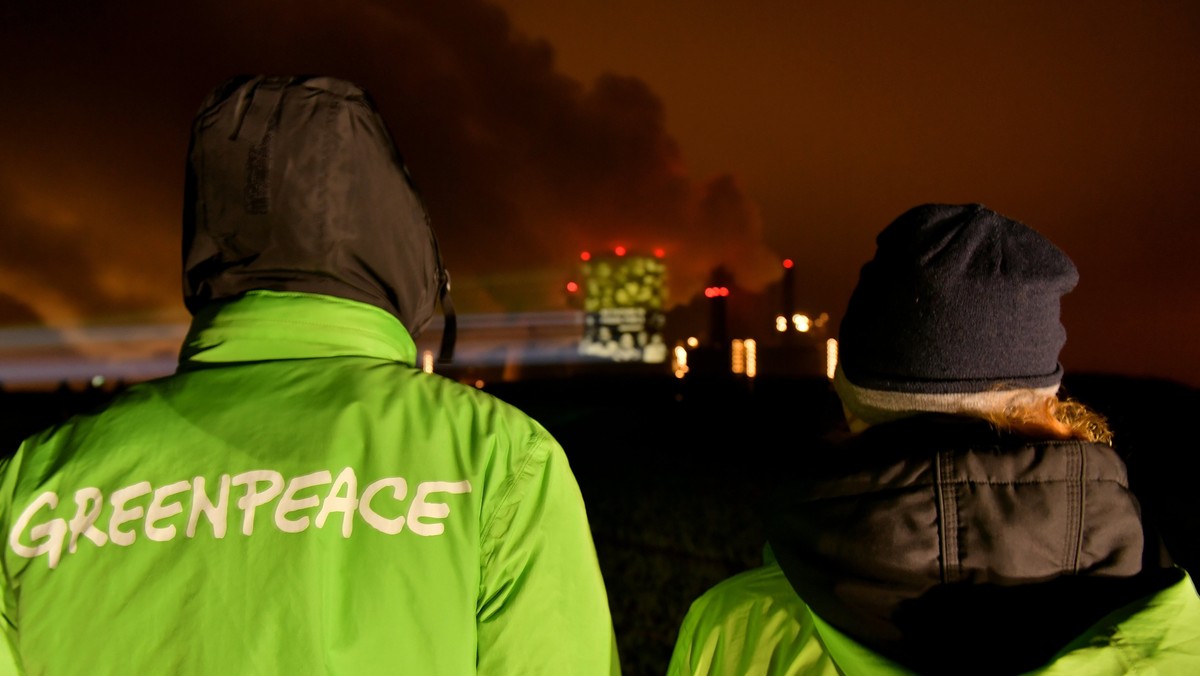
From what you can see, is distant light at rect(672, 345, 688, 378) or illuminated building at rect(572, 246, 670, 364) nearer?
distant light at rect(672, 345, 688, 378)

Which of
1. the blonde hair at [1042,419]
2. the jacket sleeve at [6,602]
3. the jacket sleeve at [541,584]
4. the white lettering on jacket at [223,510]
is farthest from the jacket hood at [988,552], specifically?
the jacket sleeve at [6,602]

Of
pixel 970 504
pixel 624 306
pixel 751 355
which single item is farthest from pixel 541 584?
pixel 624 306

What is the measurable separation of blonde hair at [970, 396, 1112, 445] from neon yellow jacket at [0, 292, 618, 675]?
82 cm

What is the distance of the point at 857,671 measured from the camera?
4.06 ft

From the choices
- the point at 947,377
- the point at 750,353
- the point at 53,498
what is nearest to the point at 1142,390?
the point at 750,353

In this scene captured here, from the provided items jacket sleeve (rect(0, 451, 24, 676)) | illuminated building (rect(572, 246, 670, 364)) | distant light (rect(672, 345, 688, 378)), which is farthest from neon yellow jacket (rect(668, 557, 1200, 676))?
illuminated building (rect(572, 246, 670, 364))

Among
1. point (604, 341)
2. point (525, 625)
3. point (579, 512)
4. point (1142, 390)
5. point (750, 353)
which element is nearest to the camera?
point (525, 625)

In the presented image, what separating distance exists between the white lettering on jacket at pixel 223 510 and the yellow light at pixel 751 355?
29.2 m

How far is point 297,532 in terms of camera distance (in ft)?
3.96

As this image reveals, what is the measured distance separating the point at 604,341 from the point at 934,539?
1375 inches

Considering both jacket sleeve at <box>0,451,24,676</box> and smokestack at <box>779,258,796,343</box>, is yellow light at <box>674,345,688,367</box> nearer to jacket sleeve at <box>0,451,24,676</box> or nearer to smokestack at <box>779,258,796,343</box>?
smokestack at <box>779,258,796,343</box>

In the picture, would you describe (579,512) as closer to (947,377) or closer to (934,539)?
(934,539)

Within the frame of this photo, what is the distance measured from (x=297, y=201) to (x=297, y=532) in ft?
2.42

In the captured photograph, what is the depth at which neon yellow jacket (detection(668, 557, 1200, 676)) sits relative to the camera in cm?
101
